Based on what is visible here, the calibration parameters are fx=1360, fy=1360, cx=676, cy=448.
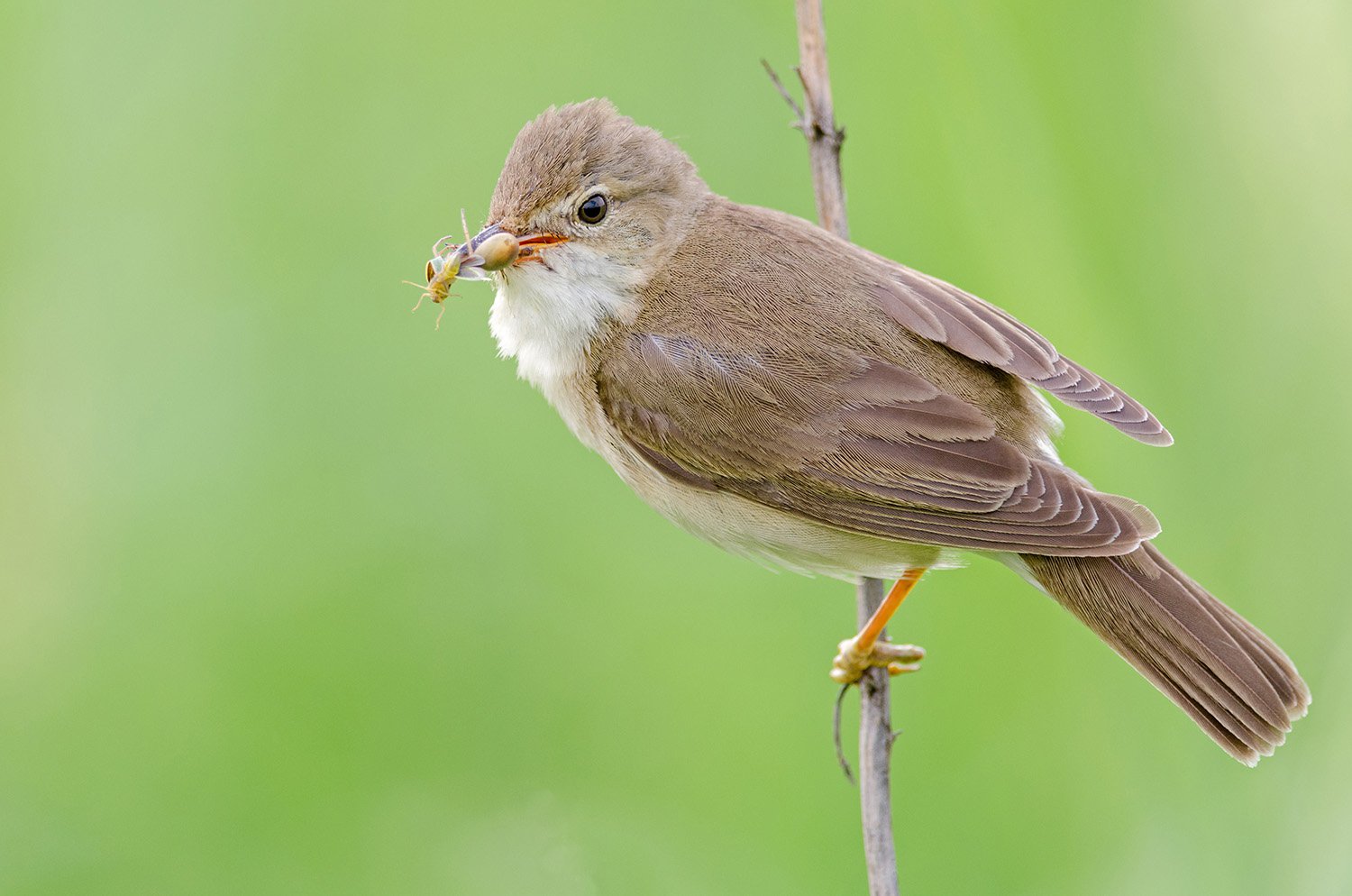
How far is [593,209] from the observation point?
9.77 feet

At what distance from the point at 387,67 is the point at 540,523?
4.19 feet

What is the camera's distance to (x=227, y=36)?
3.27m

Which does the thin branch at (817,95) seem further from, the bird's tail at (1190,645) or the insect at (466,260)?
the bird's tail at (1190,645)

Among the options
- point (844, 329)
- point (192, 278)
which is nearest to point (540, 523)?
point (844, 329)

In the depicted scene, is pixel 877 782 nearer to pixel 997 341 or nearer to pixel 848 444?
pixel 848 444

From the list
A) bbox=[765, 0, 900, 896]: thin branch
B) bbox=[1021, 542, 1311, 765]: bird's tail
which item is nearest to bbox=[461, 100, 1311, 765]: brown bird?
bbox=[1021, 542, 1311, 765]: bird's tail

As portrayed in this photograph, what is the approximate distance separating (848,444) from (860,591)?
513 millimetres

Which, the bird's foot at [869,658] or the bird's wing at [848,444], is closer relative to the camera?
the bird's wing at [848,444]

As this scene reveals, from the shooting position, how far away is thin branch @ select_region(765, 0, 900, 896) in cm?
259

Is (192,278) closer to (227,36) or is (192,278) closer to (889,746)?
(227,36)

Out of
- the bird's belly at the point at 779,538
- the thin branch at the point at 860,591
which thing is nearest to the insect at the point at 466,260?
the bird's belly at the point at 779,538

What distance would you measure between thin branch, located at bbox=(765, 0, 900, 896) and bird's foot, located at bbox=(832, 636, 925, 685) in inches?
2.0

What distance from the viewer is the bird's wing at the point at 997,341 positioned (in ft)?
9.29

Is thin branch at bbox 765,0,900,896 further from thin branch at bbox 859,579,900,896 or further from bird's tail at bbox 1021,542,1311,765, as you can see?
bird's tail at bbox 1021,542,1311,765
